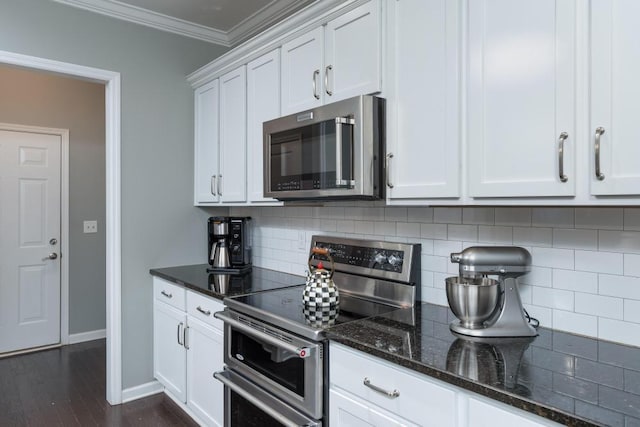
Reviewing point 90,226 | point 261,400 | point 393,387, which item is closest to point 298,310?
point 261,400

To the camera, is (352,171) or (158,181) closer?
(352,171)

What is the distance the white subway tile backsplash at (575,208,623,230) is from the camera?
4.60 ft

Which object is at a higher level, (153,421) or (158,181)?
(158,181)

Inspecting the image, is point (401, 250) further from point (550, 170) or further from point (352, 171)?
point (550, 170)

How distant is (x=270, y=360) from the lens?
183 cm

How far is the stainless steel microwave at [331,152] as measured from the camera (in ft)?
5.73

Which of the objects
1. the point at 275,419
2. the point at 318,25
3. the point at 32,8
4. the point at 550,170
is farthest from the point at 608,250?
the point at 32,8

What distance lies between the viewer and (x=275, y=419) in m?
1.75

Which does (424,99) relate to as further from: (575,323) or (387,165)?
(575,323)

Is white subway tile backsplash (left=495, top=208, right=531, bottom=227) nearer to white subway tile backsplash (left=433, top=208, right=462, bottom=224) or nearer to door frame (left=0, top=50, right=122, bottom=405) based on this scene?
white subway tile backsplash (left=433, top=208, right=462, bottom=224)

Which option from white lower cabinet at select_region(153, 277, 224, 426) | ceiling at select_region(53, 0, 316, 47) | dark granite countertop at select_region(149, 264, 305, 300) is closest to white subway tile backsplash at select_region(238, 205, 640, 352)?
dark granite countertop at select_region(149, 264, 305, 300)

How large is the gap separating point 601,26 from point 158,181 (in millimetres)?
2722

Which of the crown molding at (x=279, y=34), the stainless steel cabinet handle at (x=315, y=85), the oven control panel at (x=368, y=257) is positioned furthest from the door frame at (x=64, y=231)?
the stainless steel cabinet handle at (x=315, y=85)

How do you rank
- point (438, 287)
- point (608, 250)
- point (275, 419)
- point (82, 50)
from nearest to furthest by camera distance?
point (608, 250) < point (275, 419) < point (438, 287) < point (82, 50)
